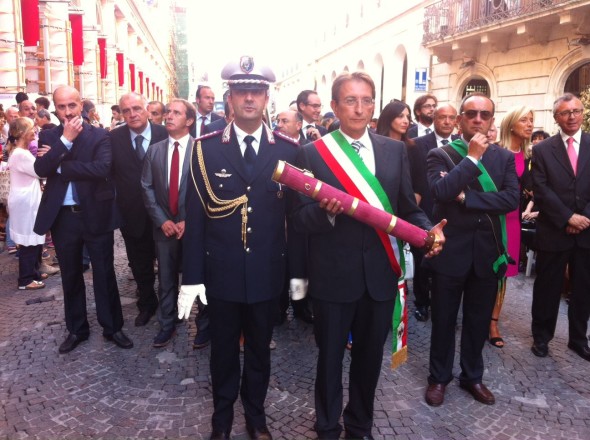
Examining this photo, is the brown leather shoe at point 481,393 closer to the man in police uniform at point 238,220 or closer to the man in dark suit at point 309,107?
the man in police uniform at point 238,220

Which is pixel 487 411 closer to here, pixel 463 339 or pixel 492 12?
pixel 463 339

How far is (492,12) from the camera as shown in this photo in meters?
13.4

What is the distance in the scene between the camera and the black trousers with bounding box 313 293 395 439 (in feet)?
9.13

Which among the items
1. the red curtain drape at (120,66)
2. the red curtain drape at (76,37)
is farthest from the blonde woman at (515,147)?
the red curtain drape at (120,66)

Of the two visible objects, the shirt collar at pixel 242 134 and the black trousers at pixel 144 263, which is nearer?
the shirt collar at pixel 242 134

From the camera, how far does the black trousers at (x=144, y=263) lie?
16.3 ft

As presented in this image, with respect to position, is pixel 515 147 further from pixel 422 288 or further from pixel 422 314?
pixel 422 314

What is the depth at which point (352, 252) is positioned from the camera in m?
2.69

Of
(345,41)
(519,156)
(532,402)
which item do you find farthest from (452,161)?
(345,41)

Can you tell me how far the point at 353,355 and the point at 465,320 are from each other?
42.7 inches

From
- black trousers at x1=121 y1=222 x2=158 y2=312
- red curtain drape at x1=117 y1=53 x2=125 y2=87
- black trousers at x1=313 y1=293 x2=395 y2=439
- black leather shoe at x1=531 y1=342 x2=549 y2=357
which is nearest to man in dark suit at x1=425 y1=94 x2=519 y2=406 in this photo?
black trousers at x1=313 y1=293 x2=395 y2=439

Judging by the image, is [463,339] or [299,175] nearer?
[299,175]

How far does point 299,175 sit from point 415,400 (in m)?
2.08

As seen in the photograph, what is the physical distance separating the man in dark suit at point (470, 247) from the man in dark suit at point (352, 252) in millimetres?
711
